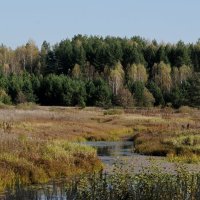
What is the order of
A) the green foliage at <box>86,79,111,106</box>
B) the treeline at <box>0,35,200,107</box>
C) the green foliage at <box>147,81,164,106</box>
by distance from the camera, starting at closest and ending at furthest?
the green foliage at <box>86,79,111,106</box>, the treeline at <box>0,35,200,107</box>, the green foliage at <box>147,81,164,106</box>

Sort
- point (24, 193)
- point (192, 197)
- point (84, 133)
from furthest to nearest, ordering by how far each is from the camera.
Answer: point (84, 133) < point (24, 193) < point (192, 197)

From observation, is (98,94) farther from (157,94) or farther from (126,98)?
(157,94)

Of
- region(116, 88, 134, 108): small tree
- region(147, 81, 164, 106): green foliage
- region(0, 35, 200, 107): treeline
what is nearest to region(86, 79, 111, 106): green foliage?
region(0, 35, 200, 107): treeline

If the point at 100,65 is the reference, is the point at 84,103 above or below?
below

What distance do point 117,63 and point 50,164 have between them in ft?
339

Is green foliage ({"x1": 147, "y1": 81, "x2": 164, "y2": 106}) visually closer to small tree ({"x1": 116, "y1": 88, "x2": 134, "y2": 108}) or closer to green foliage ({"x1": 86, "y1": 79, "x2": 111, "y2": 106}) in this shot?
small tree ({"x1": 116, "y1": 88, "x2": 134, "y2": 108})

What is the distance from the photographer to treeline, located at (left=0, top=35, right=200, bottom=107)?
94.5 meters

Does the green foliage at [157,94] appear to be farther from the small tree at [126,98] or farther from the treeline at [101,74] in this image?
the small tree at [126,98]

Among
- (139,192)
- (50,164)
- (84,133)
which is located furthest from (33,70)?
(139,192)

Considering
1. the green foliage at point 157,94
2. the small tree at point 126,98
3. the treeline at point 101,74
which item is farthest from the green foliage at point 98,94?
the green foliage at point 157,94

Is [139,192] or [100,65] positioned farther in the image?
[100,65]

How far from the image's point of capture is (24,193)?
58.7 feet

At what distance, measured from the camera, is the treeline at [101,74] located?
310 feet

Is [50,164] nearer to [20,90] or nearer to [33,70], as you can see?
[20,90]
